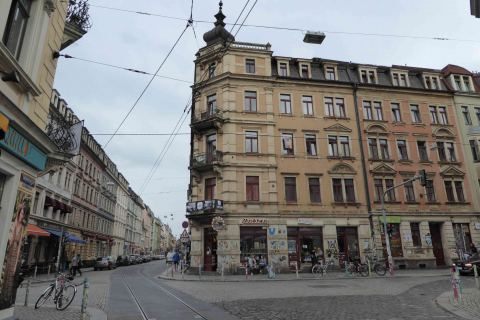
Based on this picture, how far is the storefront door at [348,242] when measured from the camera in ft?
84.2

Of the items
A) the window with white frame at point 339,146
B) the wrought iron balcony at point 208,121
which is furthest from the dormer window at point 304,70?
the wrought iron balcony at point 208,121

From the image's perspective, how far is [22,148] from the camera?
263 inches

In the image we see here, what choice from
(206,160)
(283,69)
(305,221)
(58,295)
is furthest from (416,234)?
(58,295)

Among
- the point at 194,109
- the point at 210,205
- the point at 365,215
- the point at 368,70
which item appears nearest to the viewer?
the point at 210,205

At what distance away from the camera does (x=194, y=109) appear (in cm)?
2842

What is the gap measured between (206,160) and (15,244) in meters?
19.0

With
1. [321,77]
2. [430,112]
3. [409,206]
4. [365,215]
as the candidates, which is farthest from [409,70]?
[365,215]

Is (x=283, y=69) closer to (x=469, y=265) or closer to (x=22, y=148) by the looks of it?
(x=469, y=265)

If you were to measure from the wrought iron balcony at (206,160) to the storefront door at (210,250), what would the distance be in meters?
4.67

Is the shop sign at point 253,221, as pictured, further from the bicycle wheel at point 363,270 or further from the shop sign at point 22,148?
the shop sign at point 22,148

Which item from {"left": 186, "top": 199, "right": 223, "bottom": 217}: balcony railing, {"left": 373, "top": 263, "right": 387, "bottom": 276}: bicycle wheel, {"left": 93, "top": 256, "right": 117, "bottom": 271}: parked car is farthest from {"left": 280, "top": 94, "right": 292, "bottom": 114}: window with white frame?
{"left": 93, "top": 256, "right": 117, "bottom": 271}: parked car

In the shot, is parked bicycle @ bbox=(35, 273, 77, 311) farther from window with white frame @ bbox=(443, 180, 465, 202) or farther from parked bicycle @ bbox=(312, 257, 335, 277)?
window with white frame @ bbox=(443, 180, 465, 202)

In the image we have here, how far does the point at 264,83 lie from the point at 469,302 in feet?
68.9

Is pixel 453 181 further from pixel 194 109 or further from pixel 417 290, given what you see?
pixel 194 109
